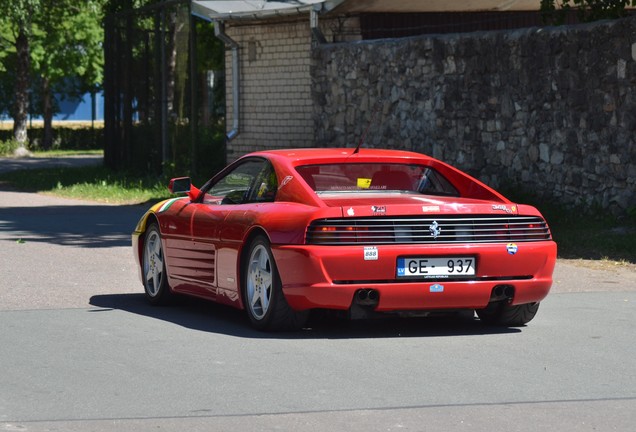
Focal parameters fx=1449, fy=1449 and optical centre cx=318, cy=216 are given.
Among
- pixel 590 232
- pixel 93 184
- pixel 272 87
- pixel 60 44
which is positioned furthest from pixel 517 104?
pixel 60 44

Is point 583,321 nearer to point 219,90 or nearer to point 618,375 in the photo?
point 618,375

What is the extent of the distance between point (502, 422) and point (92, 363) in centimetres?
271

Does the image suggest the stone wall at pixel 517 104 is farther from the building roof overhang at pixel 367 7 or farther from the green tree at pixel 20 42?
the green tree at pixel 20 42

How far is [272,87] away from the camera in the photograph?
93.1ft

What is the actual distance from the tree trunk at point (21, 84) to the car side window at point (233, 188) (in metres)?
41.4

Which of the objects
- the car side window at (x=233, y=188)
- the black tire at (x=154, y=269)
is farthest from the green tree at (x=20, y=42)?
the car side window at (x=233, y=188)

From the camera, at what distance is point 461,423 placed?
6.57m

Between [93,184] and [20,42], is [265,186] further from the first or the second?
[20,42]

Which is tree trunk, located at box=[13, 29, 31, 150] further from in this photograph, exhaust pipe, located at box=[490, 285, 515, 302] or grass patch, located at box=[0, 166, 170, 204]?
exhaust pipe, located at box=[490, 285, 515, 302]

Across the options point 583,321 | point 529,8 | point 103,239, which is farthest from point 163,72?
point 583,321

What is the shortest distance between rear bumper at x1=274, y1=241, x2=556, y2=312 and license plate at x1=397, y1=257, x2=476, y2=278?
0.04 m

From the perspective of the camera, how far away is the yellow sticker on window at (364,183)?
10141 millimetres

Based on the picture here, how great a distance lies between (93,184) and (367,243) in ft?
68.5

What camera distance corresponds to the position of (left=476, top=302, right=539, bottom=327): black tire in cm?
986
